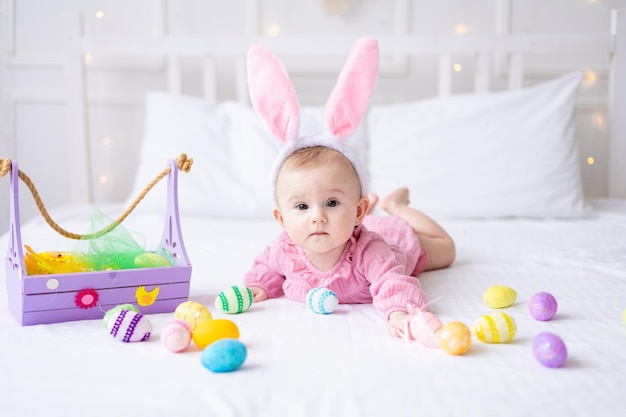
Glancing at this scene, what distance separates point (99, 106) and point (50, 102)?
7.8 inches

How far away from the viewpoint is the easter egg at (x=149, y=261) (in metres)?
1.24

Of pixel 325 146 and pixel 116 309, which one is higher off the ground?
pixel 325 146

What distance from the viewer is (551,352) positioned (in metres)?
0.91

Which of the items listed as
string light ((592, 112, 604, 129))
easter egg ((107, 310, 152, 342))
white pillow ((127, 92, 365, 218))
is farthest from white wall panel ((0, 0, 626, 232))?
easter egg ((107, 310, 152, 342))

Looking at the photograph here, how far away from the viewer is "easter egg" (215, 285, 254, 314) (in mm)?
1195

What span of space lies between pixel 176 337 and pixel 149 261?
293 millimetres

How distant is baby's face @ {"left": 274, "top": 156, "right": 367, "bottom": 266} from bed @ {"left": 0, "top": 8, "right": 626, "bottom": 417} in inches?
5.3

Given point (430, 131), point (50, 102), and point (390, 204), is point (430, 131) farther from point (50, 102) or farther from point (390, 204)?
point (50, 102)

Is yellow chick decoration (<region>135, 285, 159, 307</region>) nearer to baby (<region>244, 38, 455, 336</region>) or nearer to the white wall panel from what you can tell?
baby (<region>244, 38, 455, 336</region>)

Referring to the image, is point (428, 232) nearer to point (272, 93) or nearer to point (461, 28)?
point (272, 93)

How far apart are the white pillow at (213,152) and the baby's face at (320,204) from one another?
3.21 ft

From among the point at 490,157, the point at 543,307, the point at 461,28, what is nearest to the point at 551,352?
the point at 543,307

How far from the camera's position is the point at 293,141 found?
1261 mm

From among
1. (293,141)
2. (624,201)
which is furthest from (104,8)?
(624,201)
